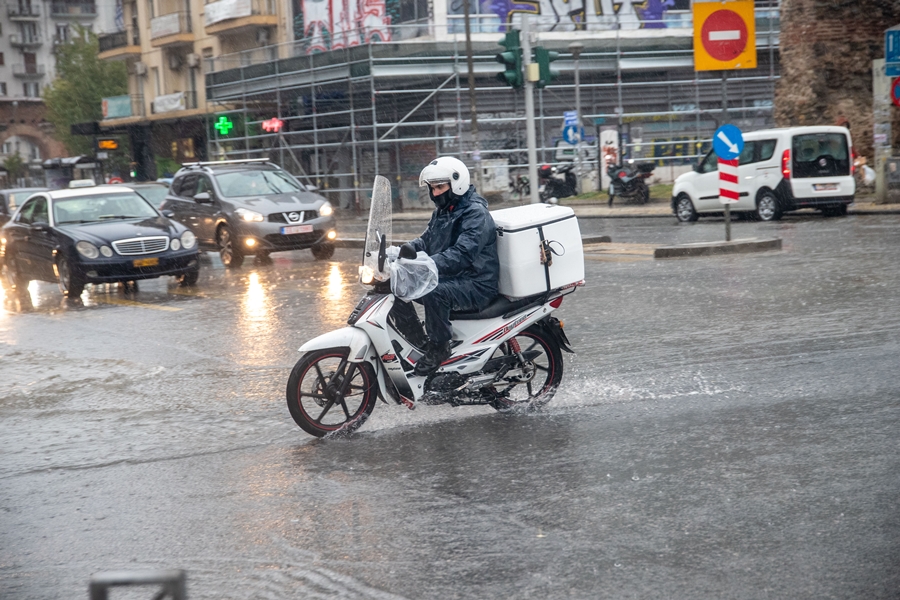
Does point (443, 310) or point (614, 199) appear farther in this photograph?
point (614, 199)

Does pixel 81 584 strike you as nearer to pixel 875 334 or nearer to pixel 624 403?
pixel 624 403

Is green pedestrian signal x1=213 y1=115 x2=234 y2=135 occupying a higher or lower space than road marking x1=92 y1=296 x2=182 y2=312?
higher

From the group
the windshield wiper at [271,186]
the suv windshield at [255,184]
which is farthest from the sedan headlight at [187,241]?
the windshield wiper at [271,186]

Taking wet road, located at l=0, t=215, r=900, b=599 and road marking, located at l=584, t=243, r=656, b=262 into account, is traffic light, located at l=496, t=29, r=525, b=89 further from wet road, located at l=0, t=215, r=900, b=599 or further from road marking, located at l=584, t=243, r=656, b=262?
wet road, located at l=0, t=215, r=900, b=599

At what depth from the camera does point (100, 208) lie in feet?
56.0

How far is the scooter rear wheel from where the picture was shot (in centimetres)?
707

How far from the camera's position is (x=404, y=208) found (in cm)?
3953

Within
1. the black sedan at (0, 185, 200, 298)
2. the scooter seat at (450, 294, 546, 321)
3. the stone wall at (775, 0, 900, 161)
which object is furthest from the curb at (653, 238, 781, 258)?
the stone wall at (775, 0, 900, 161)

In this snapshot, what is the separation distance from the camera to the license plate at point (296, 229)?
1886cm

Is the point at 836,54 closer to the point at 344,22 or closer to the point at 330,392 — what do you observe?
the point at 344,22

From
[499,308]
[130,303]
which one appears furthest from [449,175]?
[130,303]

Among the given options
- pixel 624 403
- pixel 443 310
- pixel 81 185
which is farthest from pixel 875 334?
pixel 81 185

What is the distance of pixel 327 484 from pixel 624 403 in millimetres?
2329

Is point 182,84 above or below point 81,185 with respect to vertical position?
above
